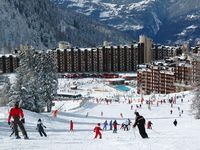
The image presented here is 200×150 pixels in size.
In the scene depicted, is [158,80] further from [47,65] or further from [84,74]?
[47,65]

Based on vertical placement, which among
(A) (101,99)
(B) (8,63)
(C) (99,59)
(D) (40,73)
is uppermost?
(C) (99,59)

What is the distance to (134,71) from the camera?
183 m

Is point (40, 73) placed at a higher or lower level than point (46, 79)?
higher

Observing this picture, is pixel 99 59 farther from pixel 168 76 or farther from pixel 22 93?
pixel 22 93

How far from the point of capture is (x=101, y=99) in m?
97.2

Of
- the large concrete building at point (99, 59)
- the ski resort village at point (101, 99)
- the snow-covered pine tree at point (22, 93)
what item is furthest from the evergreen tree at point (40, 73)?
the large concrete building at point (99, 59)

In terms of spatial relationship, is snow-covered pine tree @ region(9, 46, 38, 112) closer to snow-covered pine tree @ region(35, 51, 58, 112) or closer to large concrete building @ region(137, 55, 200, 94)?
snow-covered pine tree @ region(35, 51, 58, 112)

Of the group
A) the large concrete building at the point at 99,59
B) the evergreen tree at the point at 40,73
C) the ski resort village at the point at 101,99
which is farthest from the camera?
the large concrete building at the point at 99,59

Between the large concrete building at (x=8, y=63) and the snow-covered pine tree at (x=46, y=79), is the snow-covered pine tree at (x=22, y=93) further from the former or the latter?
the large concrete building at (x=8, y=63)

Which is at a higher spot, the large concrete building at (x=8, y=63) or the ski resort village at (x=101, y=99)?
the large concrete building at (x=8, y=63)

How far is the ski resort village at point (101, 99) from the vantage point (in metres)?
26.0

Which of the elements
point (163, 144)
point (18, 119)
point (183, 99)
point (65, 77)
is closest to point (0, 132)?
point (18, 119)

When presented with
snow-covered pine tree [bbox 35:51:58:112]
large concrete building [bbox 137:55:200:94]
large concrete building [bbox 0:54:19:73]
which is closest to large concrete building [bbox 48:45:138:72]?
large concrete building [bbox 0:54:19:73]

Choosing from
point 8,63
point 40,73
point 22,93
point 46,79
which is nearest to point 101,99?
point 46,79
